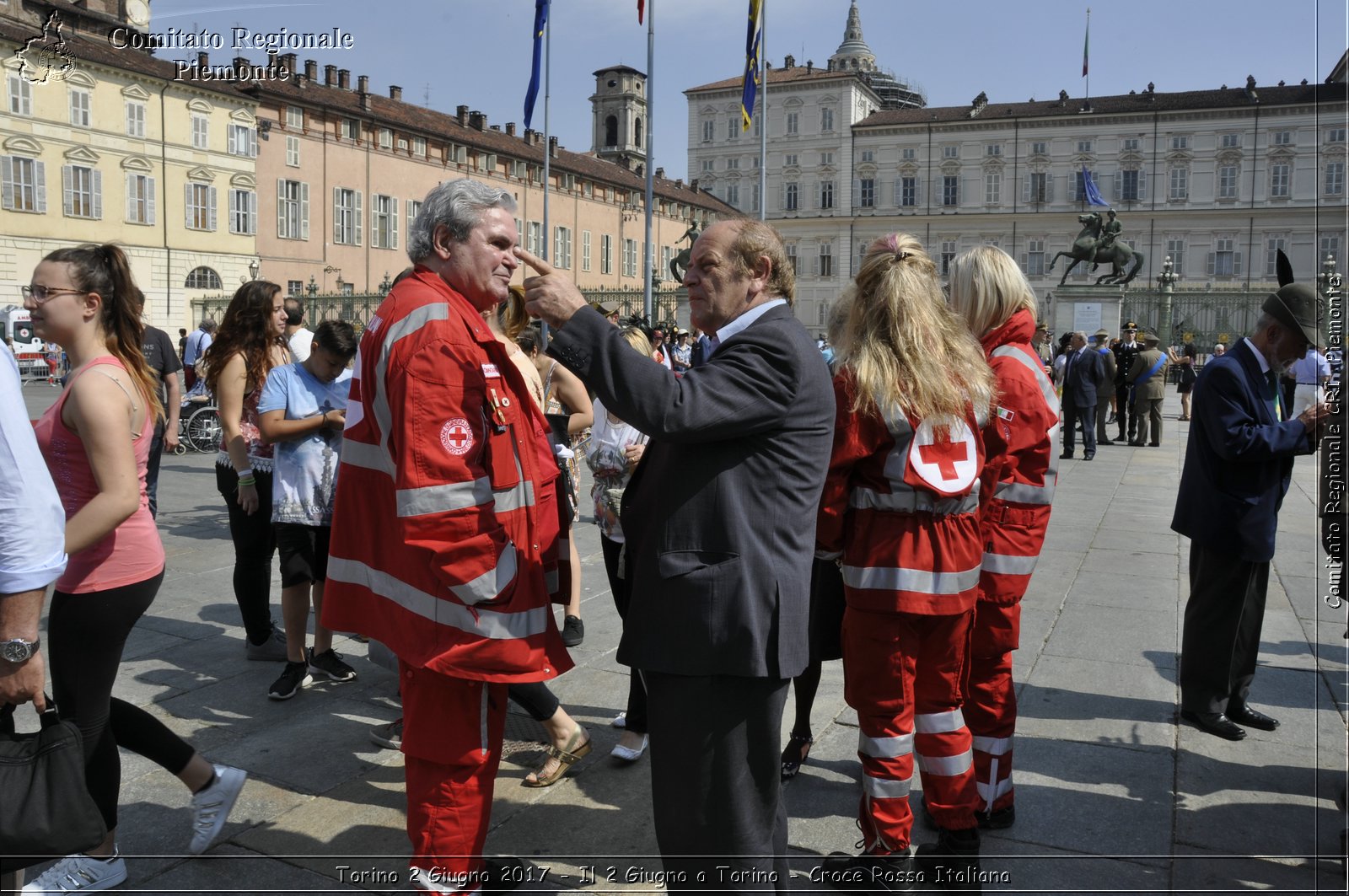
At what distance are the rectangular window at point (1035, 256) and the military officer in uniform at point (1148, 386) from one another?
4996cm

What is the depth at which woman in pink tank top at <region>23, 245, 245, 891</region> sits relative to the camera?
110 inches

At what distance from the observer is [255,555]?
5191 millimetres

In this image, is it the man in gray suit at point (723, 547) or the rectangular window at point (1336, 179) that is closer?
the rectangular window at point (1336, 179)

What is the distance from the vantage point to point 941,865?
3.15 meters

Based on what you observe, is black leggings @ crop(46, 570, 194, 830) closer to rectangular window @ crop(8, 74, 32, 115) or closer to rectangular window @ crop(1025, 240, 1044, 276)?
rectangular window @ crop(8, 74, 32, 115)

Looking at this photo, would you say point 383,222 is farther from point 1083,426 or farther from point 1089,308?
point 1083,426

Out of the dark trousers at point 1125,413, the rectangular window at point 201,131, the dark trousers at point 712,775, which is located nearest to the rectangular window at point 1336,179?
the dark trousers at point 712,775

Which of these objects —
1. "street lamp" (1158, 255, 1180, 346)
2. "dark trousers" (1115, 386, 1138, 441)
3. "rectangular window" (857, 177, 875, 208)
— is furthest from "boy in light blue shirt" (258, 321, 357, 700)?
"rectangular window" (857, 177, 875, 208)

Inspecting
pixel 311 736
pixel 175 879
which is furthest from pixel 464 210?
pixel 311 736

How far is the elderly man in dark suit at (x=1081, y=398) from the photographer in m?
15.5

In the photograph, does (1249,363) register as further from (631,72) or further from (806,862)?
(631,72)

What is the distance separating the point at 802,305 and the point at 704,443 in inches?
2606

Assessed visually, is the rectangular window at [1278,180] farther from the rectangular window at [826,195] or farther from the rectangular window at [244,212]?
the rectangular window at [244,212]

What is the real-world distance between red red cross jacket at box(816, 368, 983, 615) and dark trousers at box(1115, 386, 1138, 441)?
53.5ft
